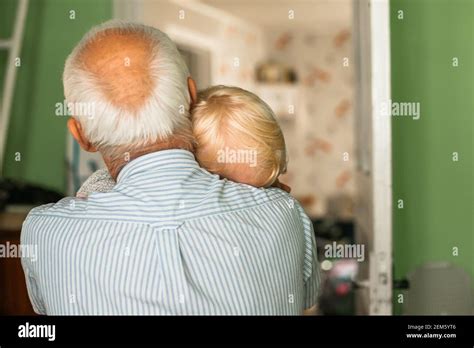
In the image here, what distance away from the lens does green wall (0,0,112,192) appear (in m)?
2.43

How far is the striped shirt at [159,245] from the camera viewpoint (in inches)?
36.4

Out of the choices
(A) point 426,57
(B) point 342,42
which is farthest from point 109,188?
(B) point 342,42

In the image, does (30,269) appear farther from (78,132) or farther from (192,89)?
(192,89)

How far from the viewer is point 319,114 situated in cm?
595

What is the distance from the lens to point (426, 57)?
1.96 m

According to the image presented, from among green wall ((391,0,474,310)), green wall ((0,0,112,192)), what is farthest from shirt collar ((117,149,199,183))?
green wall ((0,0,112,192))

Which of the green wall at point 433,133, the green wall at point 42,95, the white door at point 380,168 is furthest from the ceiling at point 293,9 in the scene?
the white door at point 380,168

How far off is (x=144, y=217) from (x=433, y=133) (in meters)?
1.23

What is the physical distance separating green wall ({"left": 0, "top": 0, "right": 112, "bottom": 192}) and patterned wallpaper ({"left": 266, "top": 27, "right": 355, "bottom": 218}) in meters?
3.55

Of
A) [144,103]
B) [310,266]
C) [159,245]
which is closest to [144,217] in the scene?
[159,245]

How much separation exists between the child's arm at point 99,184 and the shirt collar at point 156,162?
0.06 metres

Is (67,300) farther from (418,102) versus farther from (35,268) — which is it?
(418,102)

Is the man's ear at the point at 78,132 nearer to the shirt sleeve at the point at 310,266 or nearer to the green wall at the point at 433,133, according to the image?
the shirt sleeve at the point at 310,266
